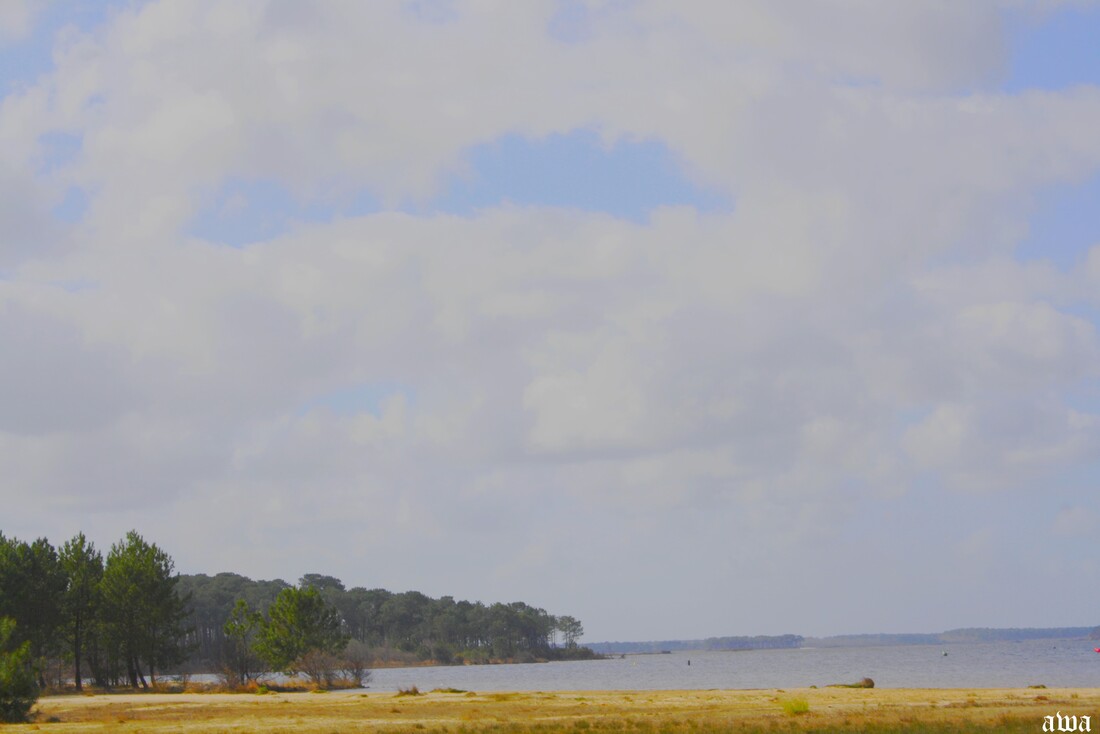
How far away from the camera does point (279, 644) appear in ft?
297

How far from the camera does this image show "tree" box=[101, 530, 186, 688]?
277ft

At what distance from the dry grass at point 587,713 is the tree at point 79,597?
21.5 metres

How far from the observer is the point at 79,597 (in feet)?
281

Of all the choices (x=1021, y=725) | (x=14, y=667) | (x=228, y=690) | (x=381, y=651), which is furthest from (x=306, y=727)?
(x=381, y=651)

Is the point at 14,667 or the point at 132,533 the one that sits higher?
the point at 132,533

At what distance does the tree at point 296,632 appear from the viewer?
9000 centimetres

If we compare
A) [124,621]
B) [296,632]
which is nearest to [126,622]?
[124,621]

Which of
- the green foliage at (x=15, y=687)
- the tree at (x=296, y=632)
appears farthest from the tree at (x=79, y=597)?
the green foliage at (x=15, y=687)

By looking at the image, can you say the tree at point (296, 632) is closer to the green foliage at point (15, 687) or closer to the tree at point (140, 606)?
the tree at point (140, 606)

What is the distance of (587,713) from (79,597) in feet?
179

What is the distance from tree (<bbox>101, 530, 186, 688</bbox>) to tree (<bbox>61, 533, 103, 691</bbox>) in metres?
1.32

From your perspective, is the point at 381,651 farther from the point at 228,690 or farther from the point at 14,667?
the point at 14,667

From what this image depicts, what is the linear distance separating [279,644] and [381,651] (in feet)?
367

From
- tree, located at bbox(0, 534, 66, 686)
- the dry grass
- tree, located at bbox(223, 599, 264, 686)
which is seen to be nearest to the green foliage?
the dry grass
